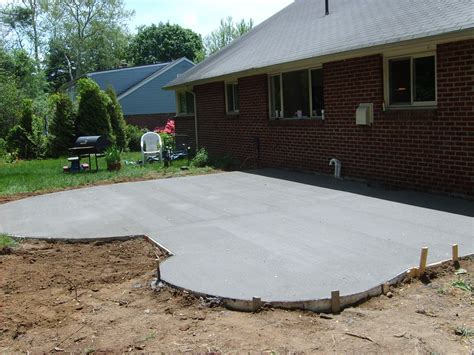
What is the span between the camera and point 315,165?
1280 cm

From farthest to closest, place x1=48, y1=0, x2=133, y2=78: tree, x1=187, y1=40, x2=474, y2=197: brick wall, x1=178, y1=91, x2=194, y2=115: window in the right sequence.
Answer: x1=48, y1=0, x2=133, y2=78: tree < x1=178, y1=91, x2=194, y2=115: window < x1=187, y1=40, x2=474, y2=197: brick wall

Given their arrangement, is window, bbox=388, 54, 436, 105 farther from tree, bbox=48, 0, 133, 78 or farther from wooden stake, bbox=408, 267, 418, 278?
tree, bbox=48, 0, 133, 78

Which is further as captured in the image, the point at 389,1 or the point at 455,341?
the point at 389,1

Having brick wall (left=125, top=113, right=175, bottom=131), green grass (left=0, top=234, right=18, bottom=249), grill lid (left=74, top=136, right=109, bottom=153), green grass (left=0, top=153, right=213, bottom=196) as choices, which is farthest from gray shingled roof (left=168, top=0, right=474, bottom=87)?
brick wall (left=125, top=113, right=175, bottom=131)

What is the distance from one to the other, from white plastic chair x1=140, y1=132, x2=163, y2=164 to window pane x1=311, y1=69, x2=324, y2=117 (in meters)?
6.99

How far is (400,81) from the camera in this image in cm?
1014

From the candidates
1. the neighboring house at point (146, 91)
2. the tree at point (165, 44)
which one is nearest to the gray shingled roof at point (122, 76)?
the neighboring house at point (146, 91)

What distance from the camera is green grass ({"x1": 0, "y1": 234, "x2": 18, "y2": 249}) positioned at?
743cm

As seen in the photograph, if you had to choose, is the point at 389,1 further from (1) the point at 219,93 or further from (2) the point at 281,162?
(1) the point at 219,93

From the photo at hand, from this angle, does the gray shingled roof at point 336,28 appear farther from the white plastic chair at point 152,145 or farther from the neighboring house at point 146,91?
the neighboring house at point 146,91

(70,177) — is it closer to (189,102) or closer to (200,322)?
(189,102)

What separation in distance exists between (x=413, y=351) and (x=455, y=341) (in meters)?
0.39

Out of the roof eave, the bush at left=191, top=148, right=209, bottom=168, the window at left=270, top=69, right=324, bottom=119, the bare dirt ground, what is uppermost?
the roof eave

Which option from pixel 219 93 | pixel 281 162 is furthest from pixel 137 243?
pixel 219 93
